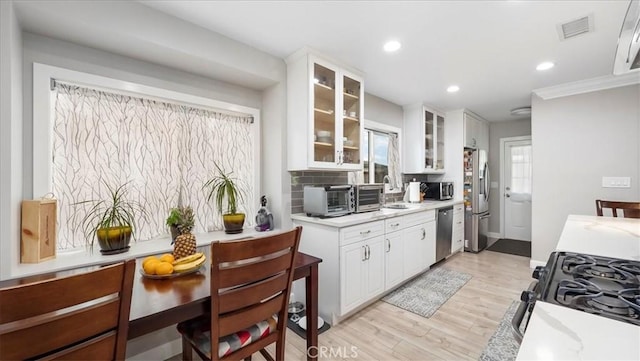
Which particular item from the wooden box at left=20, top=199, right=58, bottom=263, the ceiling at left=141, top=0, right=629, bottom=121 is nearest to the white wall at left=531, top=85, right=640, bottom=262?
the ceiling at left=141, top=0, right=629, bottom=121

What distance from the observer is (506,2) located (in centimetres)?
180

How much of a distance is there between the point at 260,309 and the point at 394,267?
1.96 m

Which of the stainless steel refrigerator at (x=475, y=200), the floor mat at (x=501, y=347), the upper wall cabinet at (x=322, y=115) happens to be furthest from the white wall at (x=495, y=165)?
the upper wall cabinet at (x=322, y=115)

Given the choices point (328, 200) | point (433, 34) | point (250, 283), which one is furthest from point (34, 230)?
point (433, 34)

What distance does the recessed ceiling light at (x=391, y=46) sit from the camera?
233 cm

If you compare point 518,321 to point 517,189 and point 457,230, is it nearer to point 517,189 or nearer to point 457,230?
point 457,230

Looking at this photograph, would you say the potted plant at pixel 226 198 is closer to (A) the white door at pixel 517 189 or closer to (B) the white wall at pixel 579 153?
(B) the white wall at pixel 579 153

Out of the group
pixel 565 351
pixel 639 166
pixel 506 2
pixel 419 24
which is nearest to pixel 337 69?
pixel 419 24

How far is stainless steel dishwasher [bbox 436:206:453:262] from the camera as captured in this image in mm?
3816

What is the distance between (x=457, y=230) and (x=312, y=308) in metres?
3.53

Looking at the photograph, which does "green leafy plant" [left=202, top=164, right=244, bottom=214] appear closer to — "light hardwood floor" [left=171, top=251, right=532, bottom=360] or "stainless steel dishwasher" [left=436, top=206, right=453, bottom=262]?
"light hardwood floor" [left=171, top=251, right=532, bottom=360]

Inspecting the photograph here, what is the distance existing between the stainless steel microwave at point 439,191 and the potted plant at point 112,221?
3991 millimetres

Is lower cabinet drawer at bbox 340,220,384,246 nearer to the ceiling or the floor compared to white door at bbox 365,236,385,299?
nearer to the ceiling

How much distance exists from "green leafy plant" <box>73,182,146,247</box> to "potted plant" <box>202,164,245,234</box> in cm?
59
